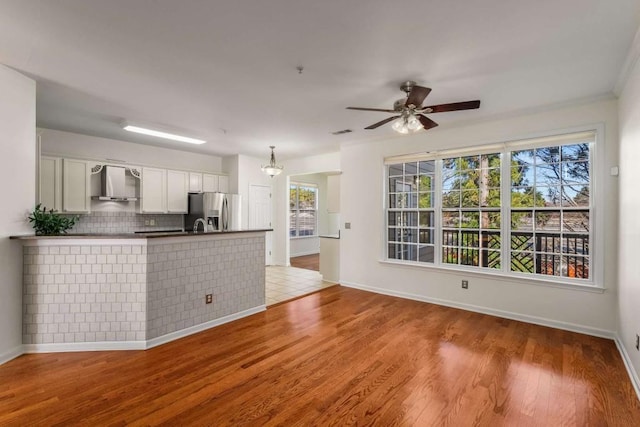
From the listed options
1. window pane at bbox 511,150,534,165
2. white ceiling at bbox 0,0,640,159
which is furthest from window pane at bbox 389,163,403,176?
window pane at bbox 511,150,534,165

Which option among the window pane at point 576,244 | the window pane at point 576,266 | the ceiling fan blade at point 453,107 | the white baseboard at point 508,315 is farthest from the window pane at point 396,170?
the window pane at point 576,266

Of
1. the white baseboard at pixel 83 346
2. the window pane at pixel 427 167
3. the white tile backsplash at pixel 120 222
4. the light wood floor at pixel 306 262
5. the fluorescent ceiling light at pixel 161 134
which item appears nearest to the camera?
the white baseboard at pixel 83 346

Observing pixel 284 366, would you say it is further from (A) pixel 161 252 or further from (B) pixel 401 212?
(B) pixel 401 212

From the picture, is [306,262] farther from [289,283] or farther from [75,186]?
[75,186]

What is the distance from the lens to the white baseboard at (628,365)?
2293 mm

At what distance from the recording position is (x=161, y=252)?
3141 millimetres

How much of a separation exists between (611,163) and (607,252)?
0.98 m

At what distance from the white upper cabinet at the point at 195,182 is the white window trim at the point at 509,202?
12.7ft

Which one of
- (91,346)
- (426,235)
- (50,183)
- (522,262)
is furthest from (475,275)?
(50,183)

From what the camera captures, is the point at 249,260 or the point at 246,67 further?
the point at 249,260

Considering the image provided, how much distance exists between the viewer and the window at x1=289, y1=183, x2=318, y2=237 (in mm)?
8930

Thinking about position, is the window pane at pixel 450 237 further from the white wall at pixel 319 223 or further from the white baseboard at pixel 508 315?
the white wall at pixel 319 223

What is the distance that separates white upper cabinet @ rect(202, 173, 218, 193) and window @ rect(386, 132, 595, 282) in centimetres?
389

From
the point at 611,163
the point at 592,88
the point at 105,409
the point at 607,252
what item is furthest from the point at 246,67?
the point at 607,252
